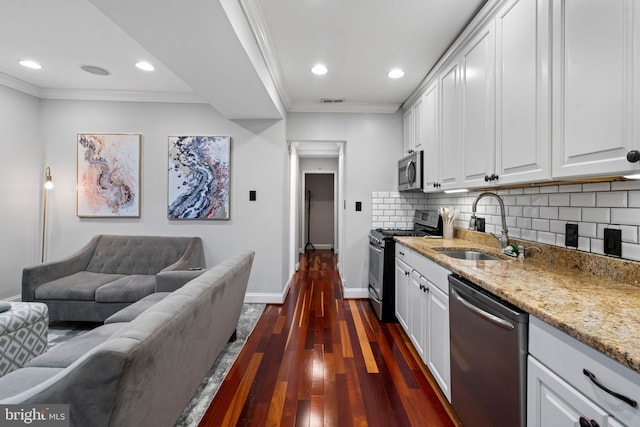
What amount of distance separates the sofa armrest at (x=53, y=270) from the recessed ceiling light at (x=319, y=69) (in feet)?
10.3

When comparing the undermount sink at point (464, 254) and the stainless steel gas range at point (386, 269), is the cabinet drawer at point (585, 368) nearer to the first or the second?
the undermount sink at point (464, 254)

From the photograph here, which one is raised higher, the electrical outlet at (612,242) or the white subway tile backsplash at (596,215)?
the white subway tile backsplash at (596,215)

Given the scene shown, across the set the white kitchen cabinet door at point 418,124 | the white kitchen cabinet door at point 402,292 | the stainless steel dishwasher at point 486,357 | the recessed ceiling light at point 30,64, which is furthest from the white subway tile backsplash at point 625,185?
the recessed ceiling light at point 30,64

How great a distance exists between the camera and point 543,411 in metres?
0.96

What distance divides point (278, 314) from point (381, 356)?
1306mm

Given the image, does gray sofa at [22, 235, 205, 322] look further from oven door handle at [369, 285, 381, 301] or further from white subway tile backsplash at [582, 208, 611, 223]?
white subway tile backsplash at [582, 208, 611, 223]

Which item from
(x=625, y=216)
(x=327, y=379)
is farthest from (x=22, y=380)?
(x=625, y=216)

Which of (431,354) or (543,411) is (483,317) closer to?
(543,411)

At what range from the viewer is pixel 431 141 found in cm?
280

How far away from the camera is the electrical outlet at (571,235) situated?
5.06 ft

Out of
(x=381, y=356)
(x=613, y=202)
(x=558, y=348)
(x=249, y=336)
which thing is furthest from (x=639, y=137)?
(x=249, y=336)

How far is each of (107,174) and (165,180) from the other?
2.29 feet

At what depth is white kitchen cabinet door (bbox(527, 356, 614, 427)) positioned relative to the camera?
79cm

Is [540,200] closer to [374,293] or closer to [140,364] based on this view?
[374,293]
